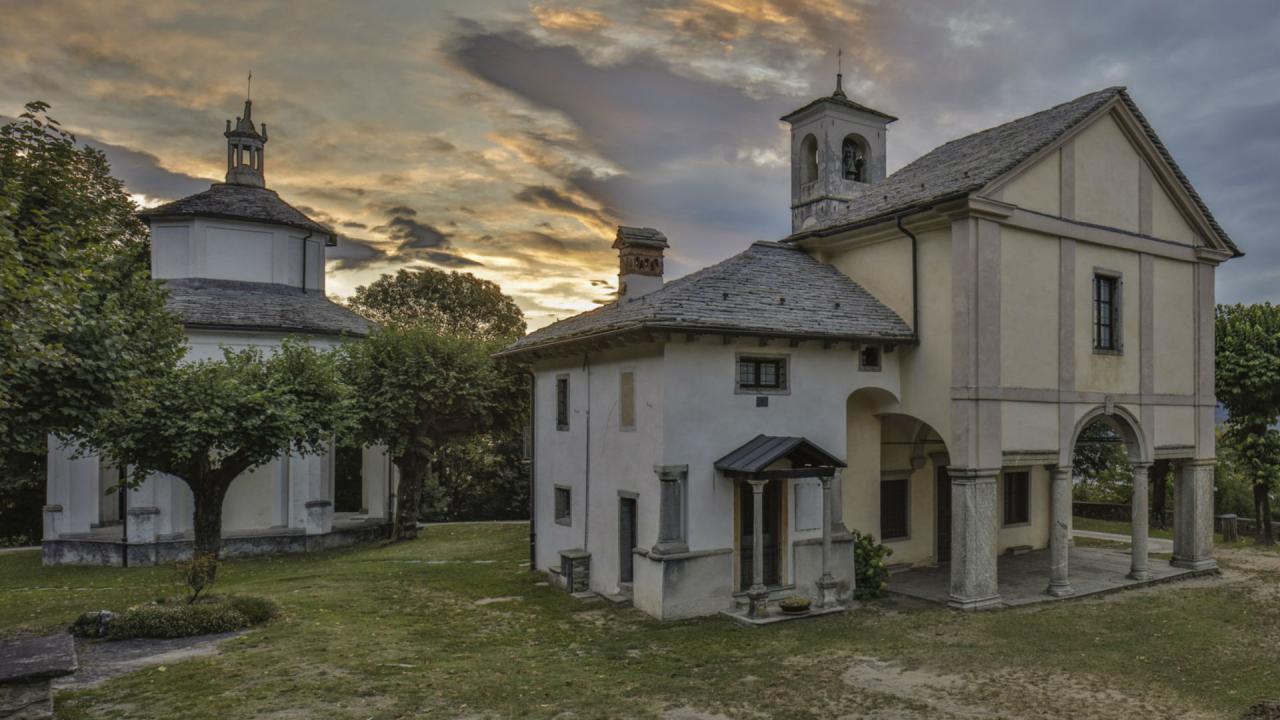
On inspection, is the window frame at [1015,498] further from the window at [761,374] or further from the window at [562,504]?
the window at [562,504]

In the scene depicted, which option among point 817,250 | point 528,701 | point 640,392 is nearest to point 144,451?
point 640,392

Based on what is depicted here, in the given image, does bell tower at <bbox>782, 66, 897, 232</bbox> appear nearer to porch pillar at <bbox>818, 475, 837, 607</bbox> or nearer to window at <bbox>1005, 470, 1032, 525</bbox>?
window at <bbox>1005, 470, 1032, 525</bbox>

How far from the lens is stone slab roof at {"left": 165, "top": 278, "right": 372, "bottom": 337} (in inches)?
1029

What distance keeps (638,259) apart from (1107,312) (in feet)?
37.5

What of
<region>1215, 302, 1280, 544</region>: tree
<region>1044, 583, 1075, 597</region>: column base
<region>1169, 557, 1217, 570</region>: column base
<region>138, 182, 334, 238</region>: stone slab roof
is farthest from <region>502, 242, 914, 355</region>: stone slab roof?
<region>138, 182, 334, 238</region>: stone slab roof

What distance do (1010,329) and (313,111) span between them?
1636 cm

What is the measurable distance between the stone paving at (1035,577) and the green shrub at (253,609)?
13064mm

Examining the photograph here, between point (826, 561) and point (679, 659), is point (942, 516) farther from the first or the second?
point (679, 659)

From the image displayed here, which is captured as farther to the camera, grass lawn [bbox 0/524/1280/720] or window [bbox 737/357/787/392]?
window [bbox 737/357/787/392]

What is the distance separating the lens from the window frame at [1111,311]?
1809 centimetres

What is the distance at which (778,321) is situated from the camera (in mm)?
15609

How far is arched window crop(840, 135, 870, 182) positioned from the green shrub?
22.0 metres

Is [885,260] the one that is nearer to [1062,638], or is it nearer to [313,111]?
[1062,638]

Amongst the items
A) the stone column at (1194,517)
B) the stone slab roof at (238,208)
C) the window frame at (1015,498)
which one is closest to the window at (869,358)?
the window frame at (1015,498)
